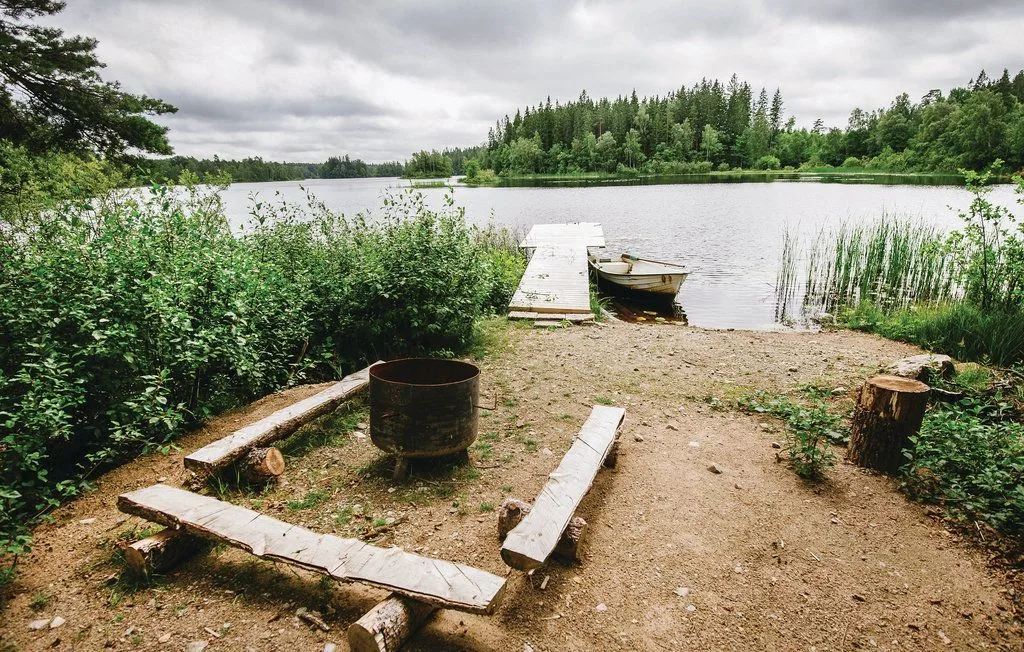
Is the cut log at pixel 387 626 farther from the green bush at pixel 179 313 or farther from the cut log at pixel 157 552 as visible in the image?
the green bush at pixel 179 313

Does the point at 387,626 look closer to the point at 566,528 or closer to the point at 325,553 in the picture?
the point at 325,553

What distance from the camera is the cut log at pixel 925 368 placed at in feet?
18.7

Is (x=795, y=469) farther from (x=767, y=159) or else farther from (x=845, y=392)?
(x=767, y=159)

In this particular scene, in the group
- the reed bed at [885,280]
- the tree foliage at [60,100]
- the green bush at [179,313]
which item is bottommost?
the reed bed at [885,280]

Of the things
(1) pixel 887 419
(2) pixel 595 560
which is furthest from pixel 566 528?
(1) pixel 887 419

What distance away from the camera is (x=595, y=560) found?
10.8 feet

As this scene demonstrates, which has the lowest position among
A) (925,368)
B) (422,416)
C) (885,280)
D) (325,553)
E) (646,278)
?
(885,280)

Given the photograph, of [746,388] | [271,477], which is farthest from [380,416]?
[746,388]

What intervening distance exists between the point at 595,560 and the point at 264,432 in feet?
9.30

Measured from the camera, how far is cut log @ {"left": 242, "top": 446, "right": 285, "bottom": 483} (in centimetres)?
402

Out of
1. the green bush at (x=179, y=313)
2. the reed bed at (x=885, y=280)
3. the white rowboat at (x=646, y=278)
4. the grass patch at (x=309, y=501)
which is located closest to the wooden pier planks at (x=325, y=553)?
the grass patch at (x=309, y=501)

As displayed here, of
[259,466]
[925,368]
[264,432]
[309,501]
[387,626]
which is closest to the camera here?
[387,626]

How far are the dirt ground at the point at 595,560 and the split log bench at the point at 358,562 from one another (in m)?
0.29

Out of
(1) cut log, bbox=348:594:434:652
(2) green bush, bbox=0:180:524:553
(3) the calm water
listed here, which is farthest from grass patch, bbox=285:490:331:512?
(3) the calm water
